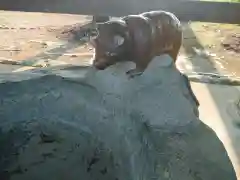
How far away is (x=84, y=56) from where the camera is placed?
4.18m

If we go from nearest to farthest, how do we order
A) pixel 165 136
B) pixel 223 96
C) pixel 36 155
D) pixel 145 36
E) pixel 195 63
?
pixel 36 155 < pixel 165 136 < pixel 145 36 < pixel 223 96 < pixel 195 63

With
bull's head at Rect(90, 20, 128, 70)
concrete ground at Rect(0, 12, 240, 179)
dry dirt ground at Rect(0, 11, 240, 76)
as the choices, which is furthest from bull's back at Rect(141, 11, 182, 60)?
dry dirt ground at Rect(0, 11, 240, 76)

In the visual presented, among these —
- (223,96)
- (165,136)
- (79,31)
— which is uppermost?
(165,136)

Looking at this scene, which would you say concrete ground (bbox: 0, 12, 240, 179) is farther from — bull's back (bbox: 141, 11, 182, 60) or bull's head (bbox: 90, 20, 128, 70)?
bull's head (bbox: 90, 20, 128, 70)

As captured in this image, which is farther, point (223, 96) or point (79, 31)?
point (79, 31)

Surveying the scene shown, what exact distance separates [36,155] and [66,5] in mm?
1368

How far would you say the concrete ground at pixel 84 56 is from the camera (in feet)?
9.43

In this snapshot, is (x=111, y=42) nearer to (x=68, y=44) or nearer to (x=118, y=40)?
(x=118, y=40)

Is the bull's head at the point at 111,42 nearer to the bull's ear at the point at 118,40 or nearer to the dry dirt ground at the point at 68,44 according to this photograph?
the bull's ear at the point at 118,40

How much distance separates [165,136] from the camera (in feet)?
2.52

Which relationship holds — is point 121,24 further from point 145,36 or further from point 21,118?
point 21,118

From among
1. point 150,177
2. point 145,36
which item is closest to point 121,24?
point 145,36

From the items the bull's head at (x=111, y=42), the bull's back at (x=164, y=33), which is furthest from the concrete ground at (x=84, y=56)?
the bull's head at (x=111, y=42)

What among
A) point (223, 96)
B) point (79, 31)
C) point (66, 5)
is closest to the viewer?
point (66, 5)
